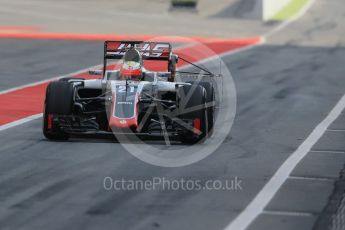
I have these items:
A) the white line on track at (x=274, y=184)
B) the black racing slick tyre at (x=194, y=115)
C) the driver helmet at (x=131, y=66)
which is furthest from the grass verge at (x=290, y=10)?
the black racing slick tyre at (x=194, y=115)

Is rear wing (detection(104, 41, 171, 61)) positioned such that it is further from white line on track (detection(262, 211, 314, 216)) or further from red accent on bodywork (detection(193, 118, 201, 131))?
white line on track (detection(262, 211, 314, 216))

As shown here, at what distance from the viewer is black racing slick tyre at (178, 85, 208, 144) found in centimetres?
1581

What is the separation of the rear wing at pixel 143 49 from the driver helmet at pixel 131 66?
56 centimetres

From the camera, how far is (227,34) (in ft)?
156

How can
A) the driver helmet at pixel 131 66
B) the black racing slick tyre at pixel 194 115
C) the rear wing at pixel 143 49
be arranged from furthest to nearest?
the rear wing at pixel 143 49 → the driver helmet at pixel 131 66 → the black racing slick tyre at pixel 194 115

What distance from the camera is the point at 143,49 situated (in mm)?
17594

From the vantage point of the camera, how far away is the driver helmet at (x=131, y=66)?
1664 cm

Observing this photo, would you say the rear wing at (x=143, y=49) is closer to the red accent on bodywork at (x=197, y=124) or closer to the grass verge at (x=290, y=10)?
the red accent on bodywork at (x=197, y=124)

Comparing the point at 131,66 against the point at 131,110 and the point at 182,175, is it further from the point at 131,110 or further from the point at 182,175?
the point at 182,175

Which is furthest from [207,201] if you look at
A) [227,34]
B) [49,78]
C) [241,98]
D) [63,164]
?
[227,34]

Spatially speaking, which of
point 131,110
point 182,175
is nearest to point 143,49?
point 131,110

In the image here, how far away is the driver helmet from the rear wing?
0.56 m

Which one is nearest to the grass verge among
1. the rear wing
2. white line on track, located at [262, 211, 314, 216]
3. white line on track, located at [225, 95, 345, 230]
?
white line on track, located at [225, 95, 345, 230]

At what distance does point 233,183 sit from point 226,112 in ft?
27.1
